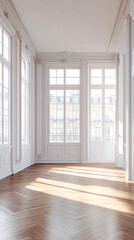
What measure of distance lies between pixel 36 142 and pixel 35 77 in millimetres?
2347

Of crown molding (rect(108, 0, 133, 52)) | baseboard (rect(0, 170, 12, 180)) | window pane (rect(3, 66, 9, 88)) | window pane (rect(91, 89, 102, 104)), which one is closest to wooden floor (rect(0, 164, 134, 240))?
baseboard (rect(0, 170, 12, 180))

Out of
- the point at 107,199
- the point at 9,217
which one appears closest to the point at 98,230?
the point at 9,217

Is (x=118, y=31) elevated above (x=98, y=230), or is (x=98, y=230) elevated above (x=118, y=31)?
(x=118, y=31)

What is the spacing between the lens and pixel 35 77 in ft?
30.2

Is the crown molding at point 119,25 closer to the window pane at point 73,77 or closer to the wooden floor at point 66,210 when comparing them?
the window pane at point 73,77

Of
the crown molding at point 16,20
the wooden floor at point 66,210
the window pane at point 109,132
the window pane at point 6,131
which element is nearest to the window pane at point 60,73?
the crown molding at point 16,20

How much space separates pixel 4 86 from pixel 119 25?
3.47 meters

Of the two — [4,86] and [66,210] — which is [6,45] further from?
[66,210]

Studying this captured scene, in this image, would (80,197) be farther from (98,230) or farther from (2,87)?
(2,87)

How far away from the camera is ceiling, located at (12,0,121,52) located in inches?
232

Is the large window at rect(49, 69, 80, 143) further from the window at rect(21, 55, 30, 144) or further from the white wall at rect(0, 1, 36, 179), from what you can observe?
the white wall at rect(0, 1, 36, 179)

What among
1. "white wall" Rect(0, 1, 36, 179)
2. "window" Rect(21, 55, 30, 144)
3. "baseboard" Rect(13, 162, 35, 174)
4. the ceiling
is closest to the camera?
"white wall" Rect(0, 1, 36, 179)

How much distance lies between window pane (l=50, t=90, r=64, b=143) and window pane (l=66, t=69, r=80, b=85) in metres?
0.53

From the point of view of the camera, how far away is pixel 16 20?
6480 mm
